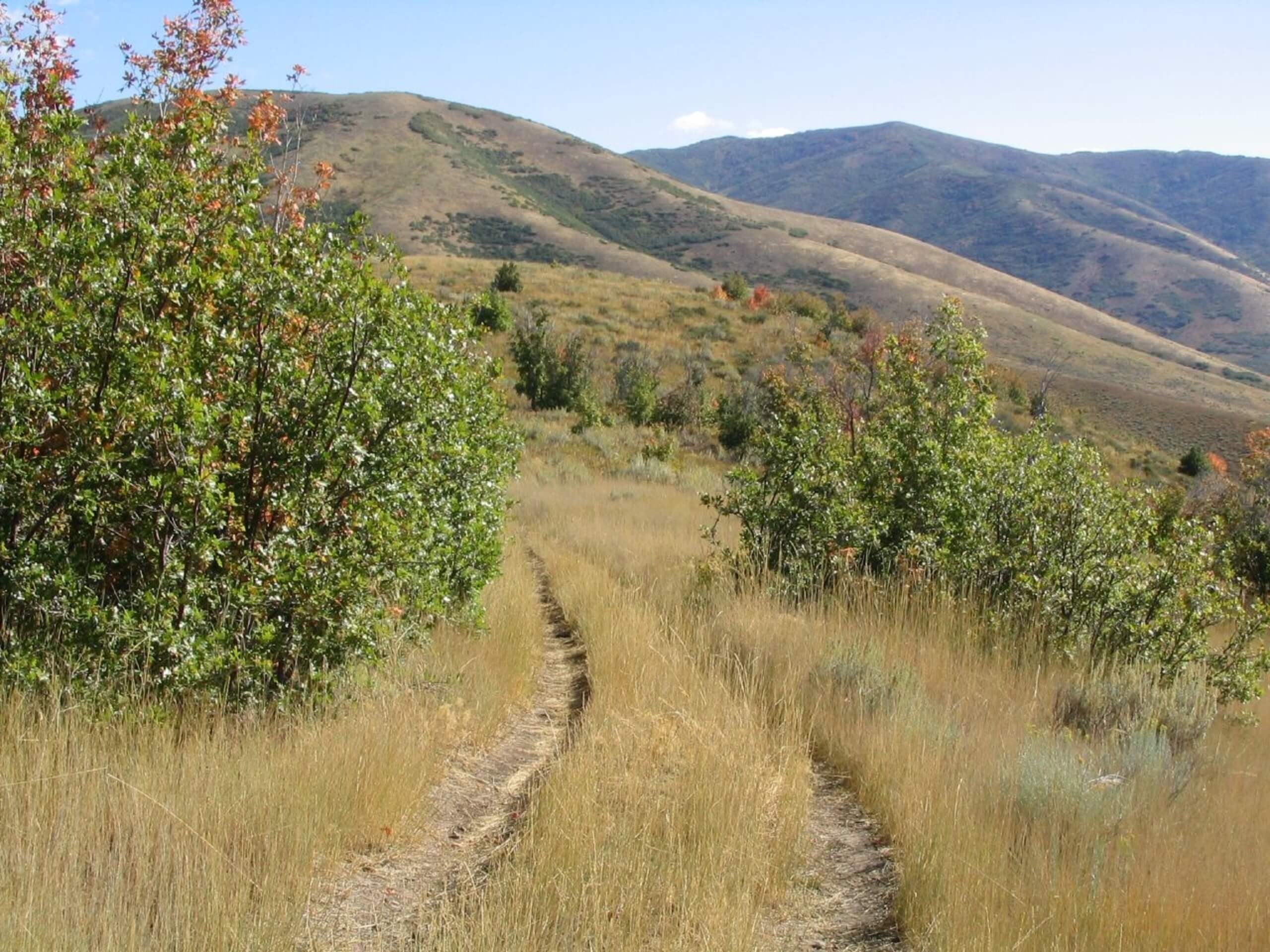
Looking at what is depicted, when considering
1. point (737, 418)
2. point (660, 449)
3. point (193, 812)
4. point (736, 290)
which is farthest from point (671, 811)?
point (736, 290)

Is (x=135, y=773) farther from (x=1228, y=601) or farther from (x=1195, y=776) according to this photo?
(x=1228, y=601)

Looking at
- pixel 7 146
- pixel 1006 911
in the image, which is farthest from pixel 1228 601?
pixel 7 146

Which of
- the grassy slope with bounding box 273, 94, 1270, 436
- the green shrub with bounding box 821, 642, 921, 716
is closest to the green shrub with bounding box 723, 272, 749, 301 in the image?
the grassy slope with bounding box 273, 94, 1270, 436

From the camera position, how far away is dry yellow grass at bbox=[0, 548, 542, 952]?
10.2 ft

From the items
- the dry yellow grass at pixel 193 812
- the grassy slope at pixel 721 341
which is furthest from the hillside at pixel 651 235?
the dry yellow grass at pixel 193 812

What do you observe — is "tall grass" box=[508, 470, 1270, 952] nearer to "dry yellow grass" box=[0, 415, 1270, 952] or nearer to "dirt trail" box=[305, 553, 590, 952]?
"dry yellow grass" box=[0, 415, 1270, 952]

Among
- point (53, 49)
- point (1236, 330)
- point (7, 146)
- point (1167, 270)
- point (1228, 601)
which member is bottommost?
point (1228, 601)

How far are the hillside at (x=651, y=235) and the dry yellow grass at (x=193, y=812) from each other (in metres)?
54.3

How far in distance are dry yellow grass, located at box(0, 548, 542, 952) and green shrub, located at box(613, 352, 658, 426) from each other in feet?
88.9

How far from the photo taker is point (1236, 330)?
5920 inches

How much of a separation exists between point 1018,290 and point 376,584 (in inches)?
5332

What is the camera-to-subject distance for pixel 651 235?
386 ft

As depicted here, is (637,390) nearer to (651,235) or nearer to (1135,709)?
(1135,709)

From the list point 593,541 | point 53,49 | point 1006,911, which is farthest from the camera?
point 593,541
